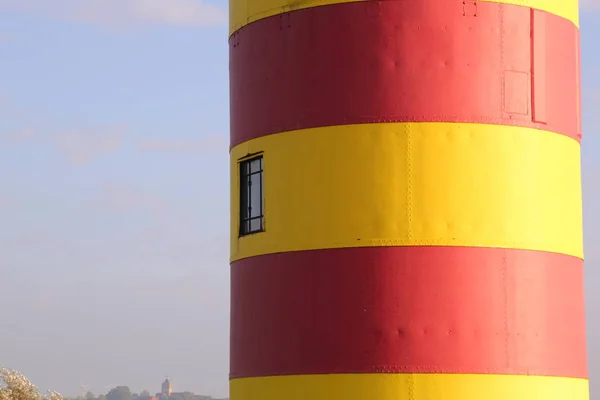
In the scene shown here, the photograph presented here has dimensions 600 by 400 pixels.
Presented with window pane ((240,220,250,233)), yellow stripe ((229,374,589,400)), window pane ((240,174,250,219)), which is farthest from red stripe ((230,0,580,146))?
yellow stripe ((229,374,589,400))

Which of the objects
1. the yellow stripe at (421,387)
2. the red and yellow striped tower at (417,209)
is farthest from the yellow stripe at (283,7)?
the yellow stripe at (421,387)

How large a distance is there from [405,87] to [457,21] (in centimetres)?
115

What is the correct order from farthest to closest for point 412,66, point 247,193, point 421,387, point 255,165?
point 247,193
point 255,165
point 412,66
point 421,387

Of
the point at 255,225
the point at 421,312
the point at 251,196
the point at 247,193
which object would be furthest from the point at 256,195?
the point at 421,312

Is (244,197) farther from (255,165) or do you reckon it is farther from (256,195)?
(255,165)

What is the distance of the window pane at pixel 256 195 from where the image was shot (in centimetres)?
1847

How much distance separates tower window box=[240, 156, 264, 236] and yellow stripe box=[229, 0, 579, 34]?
208 centimetres

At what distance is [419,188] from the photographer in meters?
17.0

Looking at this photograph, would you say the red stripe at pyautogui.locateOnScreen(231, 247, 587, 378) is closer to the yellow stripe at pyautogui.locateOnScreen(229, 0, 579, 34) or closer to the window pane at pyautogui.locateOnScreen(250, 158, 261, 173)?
the window pane at pyautogui.locateOnScreen(250, 158, 261, 173)

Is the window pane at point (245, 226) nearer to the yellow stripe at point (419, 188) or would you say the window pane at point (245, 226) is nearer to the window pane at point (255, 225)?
the window pane at point (255, 225)

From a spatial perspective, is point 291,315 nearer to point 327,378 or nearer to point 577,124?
point 327,378

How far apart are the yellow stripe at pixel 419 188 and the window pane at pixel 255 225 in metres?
0.60

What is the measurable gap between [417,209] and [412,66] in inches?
75.7

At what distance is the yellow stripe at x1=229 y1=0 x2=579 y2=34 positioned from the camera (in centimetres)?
1783
